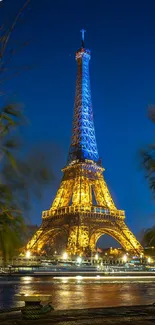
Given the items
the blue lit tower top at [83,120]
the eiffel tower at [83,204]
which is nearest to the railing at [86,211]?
the eiffel tower at [83,204]

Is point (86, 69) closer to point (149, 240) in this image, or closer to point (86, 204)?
point (86, 204)

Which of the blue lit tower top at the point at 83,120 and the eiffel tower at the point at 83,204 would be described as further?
the blue lit tower top at the point at 83,120

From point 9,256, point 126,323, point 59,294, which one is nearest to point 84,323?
point 126,323

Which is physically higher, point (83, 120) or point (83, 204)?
A: point (83, 120)

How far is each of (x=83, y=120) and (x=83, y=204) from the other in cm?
1664

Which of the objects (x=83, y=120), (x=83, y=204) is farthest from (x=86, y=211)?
(x=83, y=120)

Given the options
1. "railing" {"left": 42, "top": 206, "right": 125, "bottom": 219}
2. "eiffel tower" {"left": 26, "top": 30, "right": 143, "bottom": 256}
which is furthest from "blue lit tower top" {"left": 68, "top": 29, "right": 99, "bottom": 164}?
"railing" {"left": 42, "top": 206, "right": 125, "bottom": 219}

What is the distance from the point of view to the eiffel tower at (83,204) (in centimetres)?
5647

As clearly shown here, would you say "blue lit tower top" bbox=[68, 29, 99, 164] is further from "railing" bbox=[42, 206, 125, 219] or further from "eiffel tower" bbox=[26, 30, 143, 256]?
"railing" bbox=[42, 206, 125, 219]

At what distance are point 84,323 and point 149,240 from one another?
8.77 feet

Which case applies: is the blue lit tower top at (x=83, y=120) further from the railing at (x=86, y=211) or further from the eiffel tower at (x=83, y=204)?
the railing at (x=86, y=211)

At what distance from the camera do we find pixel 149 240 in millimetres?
9719

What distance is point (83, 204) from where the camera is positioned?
193ft

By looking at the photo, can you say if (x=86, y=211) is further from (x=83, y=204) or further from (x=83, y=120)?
(x=83, y=120)
